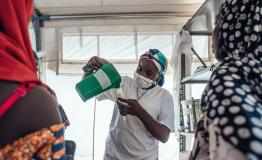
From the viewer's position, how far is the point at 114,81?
158 cm

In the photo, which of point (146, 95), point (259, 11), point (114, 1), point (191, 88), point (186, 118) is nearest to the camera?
point (259, 11)

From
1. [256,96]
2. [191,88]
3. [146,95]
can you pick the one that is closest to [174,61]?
[191,88]

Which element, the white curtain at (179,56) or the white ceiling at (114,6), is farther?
the white ceiling at (114,6)

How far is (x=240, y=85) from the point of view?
0.69 m

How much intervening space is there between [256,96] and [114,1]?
2.35m

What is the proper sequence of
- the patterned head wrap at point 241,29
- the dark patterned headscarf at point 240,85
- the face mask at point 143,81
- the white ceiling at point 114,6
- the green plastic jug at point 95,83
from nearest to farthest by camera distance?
1. the dark patterned headscarf at point 240,85
2. the patterned head wrap at point 241,29
3. the green plastic jug at point 95,83
4. the face mask at point 143,81
5. the white ceiling at point 114,6

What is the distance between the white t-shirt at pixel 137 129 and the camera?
1735 millimetres

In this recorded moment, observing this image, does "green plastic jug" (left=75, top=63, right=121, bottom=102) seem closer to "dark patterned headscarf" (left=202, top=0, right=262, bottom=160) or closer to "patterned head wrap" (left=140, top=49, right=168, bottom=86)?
"patterned head wrap" (left=140, top=49, right=168, bottom=86)

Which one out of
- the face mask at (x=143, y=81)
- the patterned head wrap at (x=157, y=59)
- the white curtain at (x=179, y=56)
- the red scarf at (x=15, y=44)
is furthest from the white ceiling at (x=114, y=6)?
the red scarf at (x=15, y=44)

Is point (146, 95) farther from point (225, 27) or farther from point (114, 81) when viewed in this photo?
point (225, 27)

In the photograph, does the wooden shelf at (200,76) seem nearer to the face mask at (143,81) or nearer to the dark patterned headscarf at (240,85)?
the face mask at (143,81)

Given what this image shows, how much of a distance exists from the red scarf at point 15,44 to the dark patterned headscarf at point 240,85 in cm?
38

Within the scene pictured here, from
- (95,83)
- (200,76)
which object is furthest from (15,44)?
(200,76)

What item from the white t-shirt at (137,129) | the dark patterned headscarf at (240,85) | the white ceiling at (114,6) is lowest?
the white t-shirt at (137,129)
